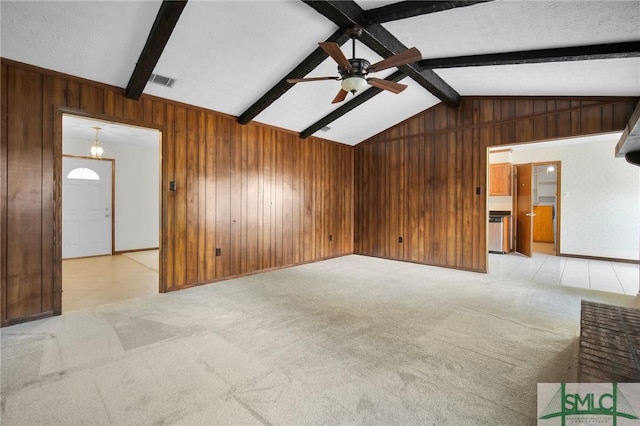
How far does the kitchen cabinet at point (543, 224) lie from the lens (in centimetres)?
874

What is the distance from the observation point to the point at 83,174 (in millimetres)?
6418

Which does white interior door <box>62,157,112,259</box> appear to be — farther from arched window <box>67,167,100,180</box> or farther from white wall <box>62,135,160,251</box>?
white wall <box>62,135,160,251</box>

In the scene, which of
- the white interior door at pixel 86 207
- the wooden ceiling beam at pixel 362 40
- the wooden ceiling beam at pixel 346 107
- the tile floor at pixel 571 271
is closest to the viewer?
the wooden ceiling beam at pixel 362 40

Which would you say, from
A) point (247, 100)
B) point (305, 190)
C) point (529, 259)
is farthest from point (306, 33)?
point (529, 259)

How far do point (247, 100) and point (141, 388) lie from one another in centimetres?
363

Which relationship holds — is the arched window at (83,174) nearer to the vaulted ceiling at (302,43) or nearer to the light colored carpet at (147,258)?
the light colored carpet at (147,258)

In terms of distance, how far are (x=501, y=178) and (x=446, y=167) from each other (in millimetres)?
2759

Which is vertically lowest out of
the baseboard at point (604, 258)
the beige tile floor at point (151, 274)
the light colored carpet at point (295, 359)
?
the light colored carpet at point (295, 359)

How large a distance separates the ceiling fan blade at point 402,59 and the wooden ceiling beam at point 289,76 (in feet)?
2.10

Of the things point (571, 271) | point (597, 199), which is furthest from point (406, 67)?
point (597, 199)

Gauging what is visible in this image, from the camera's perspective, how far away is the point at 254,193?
16.3ft

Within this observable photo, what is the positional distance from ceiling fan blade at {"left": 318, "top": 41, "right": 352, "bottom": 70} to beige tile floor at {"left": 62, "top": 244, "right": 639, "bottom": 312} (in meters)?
3.61

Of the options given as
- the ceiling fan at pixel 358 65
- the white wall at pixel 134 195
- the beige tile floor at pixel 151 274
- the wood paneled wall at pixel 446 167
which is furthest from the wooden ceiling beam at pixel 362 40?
the white wall at pixel 134 195

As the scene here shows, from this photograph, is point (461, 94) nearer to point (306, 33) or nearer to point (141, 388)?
point (306, 33)
